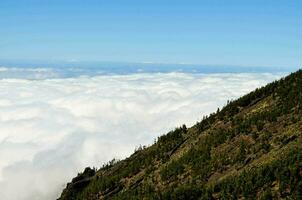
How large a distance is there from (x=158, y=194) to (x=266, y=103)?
17.0 m

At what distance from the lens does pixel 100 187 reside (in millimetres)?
50938

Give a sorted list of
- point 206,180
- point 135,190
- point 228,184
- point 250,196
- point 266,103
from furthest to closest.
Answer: point 266,103
point 135,190
point 206,180
point 228,184
point 250,196

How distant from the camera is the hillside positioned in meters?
29.1

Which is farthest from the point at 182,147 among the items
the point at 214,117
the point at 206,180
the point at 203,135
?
the point at 206,180

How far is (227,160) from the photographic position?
125 feet

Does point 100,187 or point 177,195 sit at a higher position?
point 177,195

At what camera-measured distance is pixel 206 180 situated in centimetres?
3662

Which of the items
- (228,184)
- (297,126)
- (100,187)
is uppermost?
(297,126)

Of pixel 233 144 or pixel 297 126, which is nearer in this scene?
pixel 297 126

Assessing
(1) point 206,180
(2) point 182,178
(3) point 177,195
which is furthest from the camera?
(2) point 182,178

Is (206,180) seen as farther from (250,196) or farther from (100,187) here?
(100,187)

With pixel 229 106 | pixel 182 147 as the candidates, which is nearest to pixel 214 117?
pixel 229 106

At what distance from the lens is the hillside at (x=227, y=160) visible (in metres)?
29.1

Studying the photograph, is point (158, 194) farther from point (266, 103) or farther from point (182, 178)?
point (266, 103)
